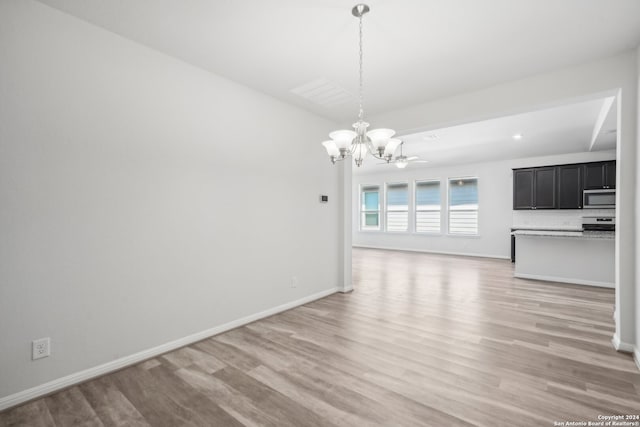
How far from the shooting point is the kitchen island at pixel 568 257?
511 centimetres

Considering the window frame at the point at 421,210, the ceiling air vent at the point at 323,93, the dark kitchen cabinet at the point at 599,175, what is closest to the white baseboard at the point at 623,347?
the ceiling air vent at the point at 323,93

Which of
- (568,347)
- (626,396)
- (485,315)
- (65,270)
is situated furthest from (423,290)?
(65,270)

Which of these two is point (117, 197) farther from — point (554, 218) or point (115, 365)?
point (554, 218)

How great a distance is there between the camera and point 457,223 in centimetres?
910

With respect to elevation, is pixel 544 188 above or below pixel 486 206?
above

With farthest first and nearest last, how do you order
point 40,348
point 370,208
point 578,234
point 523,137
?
point 370,208 < point 523,137 < point 578,234 < point 40,348

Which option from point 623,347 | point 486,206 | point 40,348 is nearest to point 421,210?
point 486,206

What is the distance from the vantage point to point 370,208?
10992mm

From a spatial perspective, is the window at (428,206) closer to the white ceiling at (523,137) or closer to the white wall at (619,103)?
the white ceiling at (523,137)

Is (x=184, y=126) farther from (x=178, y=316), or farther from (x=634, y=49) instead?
(x=634, y=49)

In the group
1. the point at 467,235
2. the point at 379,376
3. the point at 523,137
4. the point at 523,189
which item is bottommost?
the point at 379,376

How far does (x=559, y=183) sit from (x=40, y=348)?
8.57m

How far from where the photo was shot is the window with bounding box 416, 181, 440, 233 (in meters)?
9.45

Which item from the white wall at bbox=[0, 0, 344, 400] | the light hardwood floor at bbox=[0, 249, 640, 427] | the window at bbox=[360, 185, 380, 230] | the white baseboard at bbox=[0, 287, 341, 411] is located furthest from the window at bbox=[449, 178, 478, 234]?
the white baseboard at bbox=[0, 287, 341, 411]
